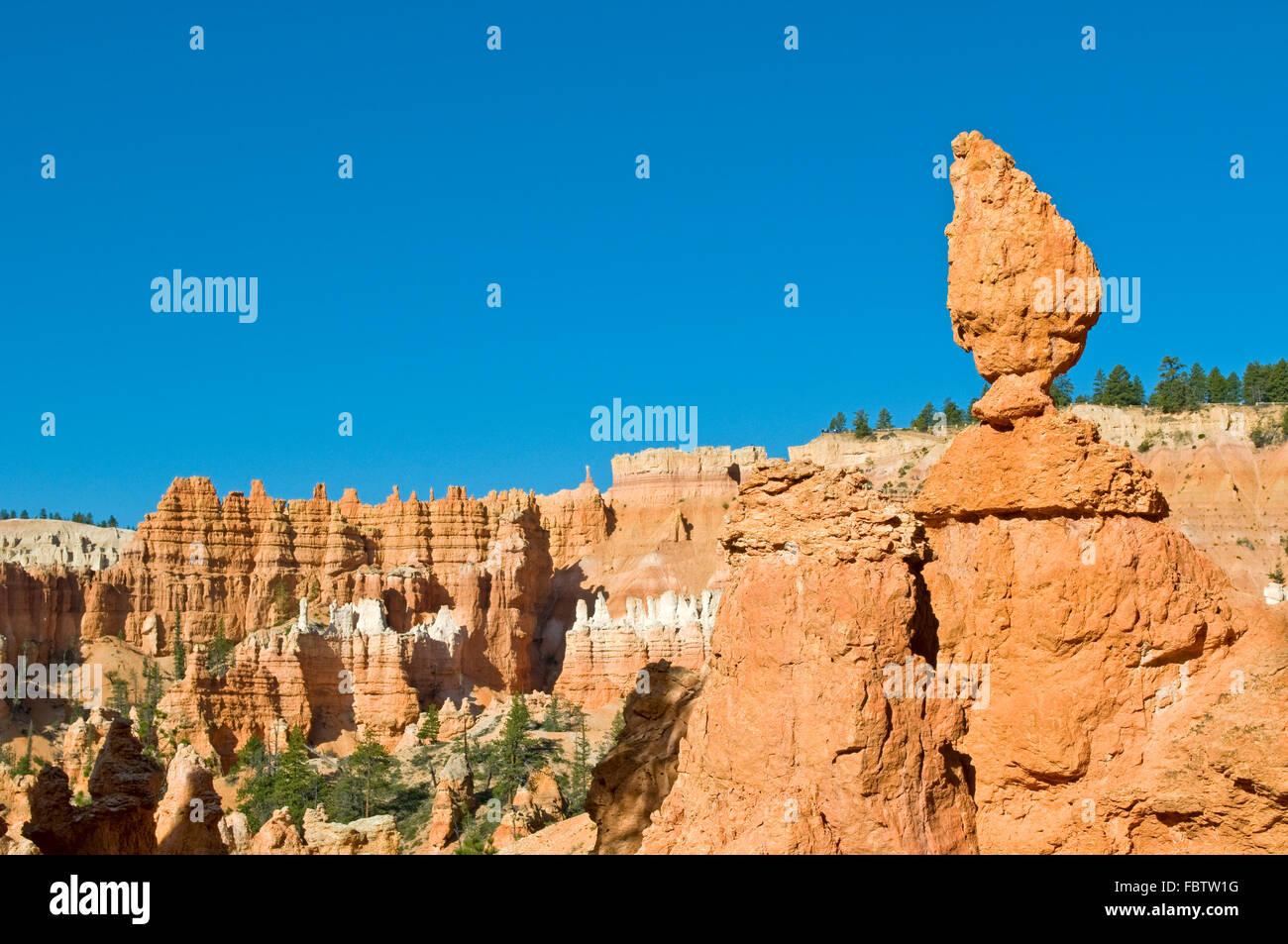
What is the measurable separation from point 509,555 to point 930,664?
220ft

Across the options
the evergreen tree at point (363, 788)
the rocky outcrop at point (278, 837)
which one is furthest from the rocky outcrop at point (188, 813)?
the evergreen tree at point (363, 788)

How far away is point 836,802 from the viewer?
39.9ft

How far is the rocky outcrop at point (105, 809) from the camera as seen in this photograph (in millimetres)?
20109

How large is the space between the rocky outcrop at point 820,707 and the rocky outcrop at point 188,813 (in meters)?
14.4

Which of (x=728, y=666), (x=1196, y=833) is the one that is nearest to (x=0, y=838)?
(x=728, y=666)

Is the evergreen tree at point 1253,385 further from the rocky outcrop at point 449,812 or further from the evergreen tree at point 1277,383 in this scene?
the rocky outcrop at point 449,812

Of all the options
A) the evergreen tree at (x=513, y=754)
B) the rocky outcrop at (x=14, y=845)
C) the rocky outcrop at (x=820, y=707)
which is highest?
the rocky outcrop at (x=820, y=707)

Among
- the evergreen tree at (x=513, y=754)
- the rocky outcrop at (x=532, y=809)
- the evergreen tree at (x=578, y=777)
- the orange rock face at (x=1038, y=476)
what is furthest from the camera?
the evergreen tree at (x=513, y=754)

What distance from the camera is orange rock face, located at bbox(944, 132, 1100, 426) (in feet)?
51.7

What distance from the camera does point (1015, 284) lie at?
52.3ft

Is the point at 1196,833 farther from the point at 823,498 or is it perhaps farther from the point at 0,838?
the point at 0,838

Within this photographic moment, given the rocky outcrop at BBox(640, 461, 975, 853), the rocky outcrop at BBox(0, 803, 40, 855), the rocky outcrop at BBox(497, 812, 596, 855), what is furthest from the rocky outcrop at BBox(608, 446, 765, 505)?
the rocky outcrop at BBox(640, 461, 975, 853)

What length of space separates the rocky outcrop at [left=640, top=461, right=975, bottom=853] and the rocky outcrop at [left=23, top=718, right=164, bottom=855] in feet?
37.6

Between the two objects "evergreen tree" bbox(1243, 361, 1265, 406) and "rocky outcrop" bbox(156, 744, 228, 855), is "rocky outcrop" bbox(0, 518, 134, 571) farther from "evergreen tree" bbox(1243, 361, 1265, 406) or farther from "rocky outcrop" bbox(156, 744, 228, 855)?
"evergreen tree" bbox(1243, 361, 1265, 406)
